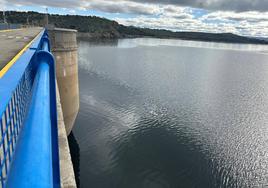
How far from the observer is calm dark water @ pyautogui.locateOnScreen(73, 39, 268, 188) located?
61.7ft

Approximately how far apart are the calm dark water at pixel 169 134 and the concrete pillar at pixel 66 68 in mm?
3970

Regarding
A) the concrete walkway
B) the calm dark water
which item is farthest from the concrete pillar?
the calm dark water

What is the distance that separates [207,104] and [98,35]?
157261 mm

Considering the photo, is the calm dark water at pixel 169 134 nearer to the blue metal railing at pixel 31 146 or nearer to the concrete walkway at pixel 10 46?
the concrete walkway at pixel 10 46

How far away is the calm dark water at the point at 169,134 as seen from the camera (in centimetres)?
1881

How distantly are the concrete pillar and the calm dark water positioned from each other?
3.97 m

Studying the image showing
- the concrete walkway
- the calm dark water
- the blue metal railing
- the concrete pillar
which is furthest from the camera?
the calm dark water

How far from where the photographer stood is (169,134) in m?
24.5

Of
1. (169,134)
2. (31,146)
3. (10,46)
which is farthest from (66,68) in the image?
(31,146)

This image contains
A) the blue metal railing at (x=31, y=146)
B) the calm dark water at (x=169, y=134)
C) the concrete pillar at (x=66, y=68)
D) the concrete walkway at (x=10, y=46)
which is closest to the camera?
the blue metal railing at (x=31, y=146)

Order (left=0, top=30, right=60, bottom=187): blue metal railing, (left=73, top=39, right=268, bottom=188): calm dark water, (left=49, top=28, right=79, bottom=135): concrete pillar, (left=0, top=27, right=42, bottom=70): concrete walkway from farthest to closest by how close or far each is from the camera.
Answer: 1. (left=73, top=39, right=268, bottom=188): calm dark water
2. (left=49, top=28, right=79, bottom=135): concrete pillar
3. (left=0, top=27, right=42, bottom=70): concrete walkway
4. (left=0, top=30, right=60, bottom=187): blue metal railing

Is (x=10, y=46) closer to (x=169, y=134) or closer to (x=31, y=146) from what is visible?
(x=31, y=146)

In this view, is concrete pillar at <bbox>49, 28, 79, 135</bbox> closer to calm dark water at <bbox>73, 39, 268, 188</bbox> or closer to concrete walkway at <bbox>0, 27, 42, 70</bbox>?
concrete walkway at <bbox>0, 27, 42, 70</bbox>

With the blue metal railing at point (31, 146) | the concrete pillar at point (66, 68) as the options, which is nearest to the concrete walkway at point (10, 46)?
→ the concrete pillar at point (66, 68)
